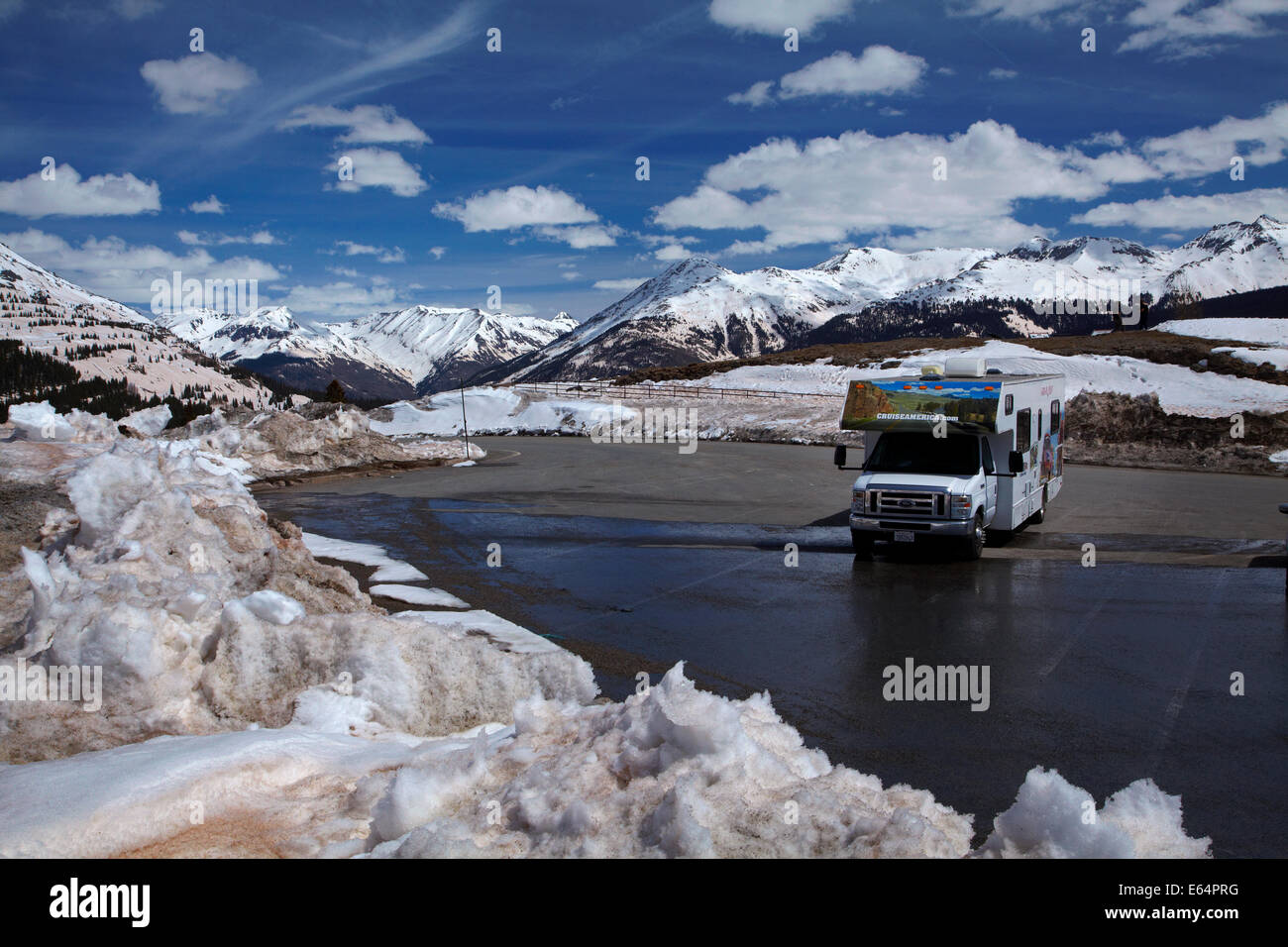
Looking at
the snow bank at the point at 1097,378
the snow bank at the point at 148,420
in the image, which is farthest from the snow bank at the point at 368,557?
the snow bank at the point at 148,420

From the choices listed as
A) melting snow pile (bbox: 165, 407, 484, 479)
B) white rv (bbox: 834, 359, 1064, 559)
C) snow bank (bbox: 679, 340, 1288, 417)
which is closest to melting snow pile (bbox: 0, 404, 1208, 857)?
white rv (bbox: 834, 359, 1064, 559)

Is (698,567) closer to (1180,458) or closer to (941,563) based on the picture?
(941,563)

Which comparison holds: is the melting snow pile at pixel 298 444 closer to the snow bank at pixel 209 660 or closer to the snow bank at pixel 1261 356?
the snow bank at pixel 209 660

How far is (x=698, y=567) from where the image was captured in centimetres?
1423

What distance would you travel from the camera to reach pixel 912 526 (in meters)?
14.2

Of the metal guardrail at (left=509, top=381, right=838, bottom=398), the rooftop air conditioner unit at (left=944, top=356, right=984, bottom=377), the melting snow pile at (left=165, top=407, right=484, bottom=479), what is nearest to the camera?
the rooftop air conditioner unit at (left=944, top=356, right=984, bottom=377)

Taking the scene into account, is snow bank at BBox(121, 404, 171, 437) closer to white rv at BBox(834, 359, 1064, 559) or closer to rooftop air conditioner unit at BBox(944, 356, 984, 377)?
white rv at BBox(834, 359, 1064, 559)

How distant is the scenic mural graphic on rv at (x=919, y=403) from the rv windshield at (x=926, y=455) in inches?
15.8

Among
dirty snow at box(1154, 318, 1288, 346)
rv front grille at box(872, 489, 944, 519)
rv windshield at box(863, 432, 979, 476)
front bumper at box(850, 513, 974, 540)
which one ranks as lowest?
front bumper at box(850, 513, 974, 540)

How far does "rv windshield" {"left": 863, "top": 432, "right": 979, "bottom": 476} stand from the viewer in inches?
589

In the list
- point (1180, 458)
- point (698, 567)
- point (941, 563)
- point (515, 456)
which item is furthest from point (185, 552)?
point (1180, 458)

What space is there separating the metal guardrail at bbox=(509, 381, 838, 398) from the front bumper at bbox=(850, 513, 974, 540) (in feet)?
Answer: 125
